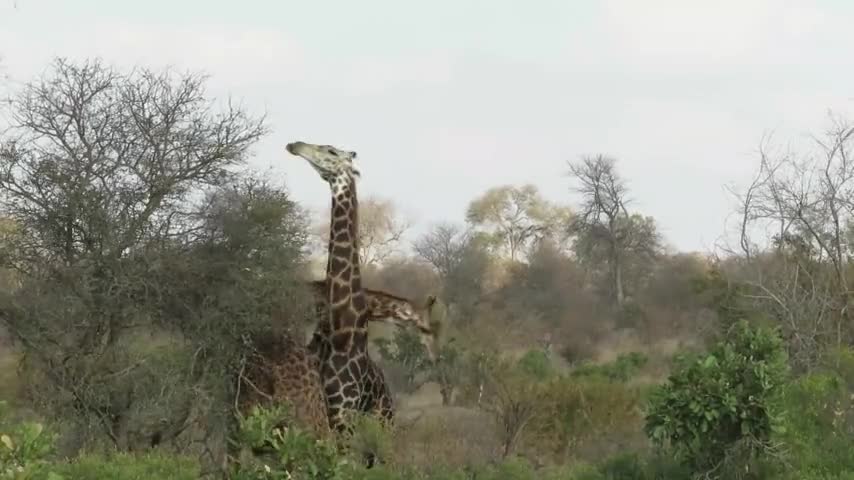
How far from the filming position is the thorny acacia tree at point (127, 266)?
11.3 meters

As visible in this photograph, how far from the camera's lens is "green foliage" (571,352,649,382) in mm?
19897

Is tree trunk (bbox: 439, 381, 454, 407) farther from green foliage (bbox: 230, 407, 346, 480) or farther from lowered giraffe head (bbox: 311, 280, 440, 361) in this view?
green foliage (bbox: 230, 407, 346, 480)

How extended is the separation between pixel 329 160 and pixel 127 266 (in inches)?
121

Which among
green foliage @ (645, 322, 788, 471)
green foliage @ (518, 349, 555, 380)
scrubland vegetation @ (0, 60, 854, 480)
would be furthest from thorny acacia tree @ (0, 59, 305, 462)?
green foliage @ (518, 349, 555, 380)

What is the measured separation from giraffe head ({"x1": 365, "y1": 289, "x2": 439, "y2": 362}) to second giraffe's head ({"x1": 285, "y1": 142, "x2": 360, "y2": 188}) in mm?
1135

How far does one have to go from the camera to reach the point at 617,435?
13.6 meters

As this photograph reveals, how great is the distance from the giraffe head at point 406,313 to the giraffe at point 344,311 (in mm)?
114

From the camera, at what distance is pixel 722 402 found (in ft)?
28.4

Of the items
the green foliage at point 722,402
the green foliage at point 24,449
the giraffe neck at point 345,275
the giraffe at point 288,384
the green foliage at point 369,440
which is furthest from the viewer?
the giraffe neck at point 345,275

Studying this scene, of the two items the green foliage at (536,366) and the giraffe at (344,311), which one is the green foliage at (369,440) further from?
the green foliage at (536,366)

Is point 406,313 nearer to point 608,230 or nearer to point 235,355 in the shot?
point 235,355

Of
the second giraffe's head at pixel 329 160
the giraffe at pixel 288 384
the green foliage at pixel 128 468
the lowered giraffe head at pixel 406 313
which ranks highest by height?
the second giraffe's head at pixel 329 160

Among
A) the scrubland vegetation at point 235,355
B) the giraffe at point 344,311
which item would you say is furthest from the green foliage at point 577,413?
the giraffe at point 344,311

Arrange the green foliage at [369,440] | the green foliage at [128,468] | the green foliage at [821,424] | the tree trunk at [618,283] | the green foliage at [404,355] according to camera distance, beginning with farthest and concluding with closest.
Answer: the tree trunk at [618,283]
the green foliage at [404,355]
the green foliage at [821,424]
the green foliage at [128,468]
the green foliage at [369,440]
